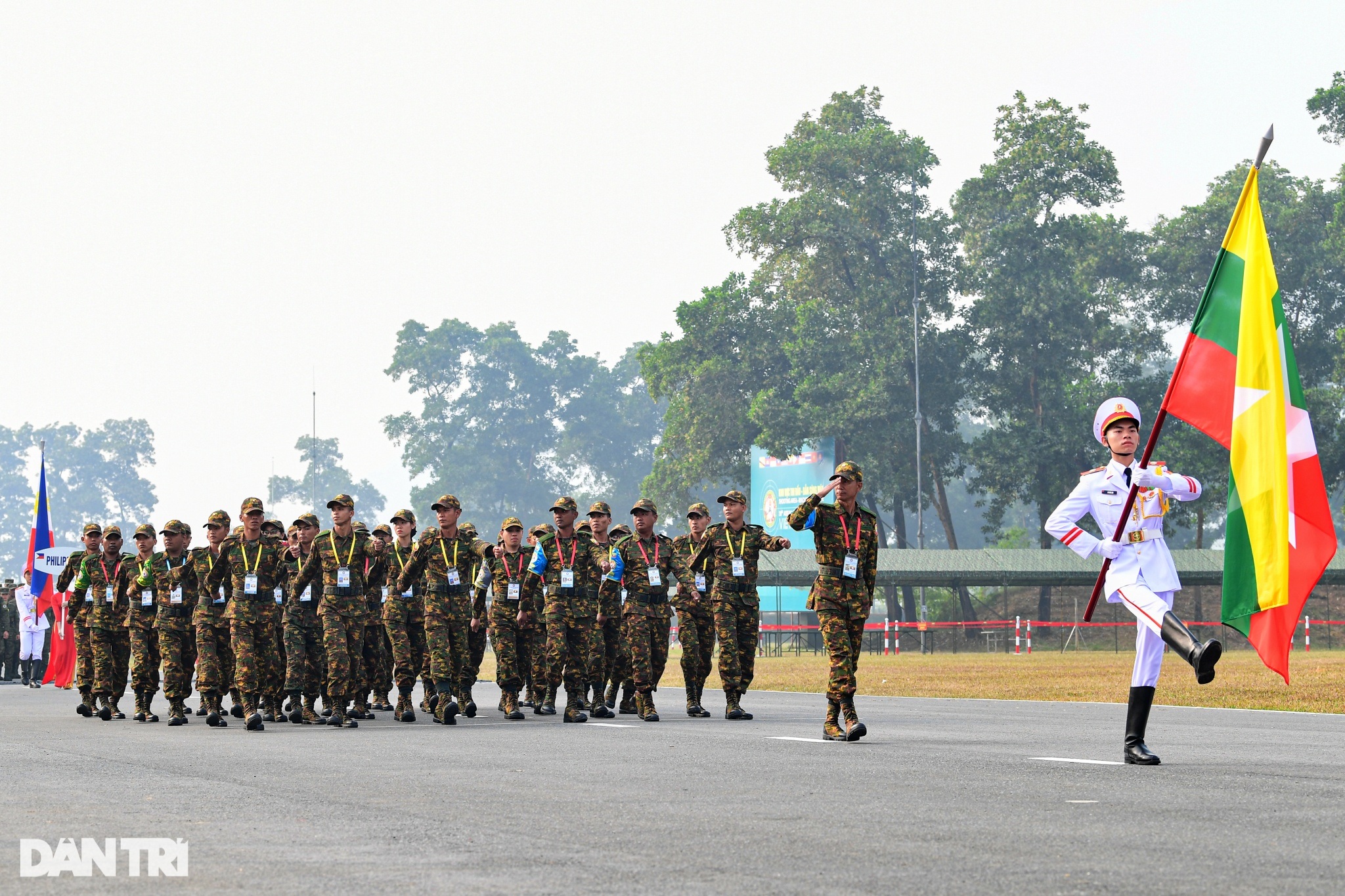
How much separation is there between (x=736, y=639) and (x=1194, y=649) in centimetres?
700

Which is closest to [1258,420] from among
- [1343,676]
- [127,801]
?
[127,801]

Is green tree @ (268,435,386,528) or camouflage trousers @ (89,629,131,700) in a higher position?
green tree @ (268,435,386,528)

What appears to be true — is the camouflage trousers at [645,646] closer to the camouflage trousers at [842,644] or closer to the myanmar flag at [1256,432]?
the camouflage trousers at [842,644]

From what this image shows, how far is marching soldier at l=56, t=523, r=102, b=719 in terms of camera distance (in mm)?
19234

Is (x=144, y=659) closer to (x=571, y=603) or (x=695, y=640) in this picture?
(x=571, y=603)

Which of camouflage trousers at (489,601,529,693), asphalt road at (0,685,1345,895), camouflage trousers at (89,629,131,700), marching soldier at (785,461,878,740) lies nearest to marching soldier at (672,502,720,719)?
camouflage trousers at (489,601,529,693)

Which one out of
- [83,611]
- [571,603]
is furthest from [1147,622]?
[83,611]

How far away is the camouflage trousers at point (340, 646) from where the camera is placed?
1623 centimetres

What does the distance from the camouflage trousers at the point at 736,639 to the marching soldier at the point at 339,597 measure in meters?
3.30

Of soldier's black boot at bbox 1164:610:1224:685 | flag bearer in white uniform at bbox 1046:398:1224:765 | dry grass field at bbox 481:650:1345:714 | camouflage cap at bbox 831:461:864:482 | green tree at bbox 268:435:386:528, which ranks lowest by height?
dry grass field at bbox 481:650:1345:714

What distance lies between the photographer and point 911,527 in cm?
11481

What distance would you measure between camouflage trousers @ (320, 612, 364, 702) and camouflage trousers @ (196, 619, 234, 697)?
1168 mm

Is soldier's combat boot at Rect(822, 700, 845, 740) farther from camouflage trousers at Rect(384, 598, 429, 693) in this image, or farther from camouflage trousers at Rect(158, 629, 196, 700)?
camouflage trousers at Rect(158, 629, 196, 700)

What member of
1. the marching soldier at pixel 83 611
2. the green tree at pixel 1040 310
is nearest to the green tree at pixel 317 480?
the green tree at pixel 1040 310
